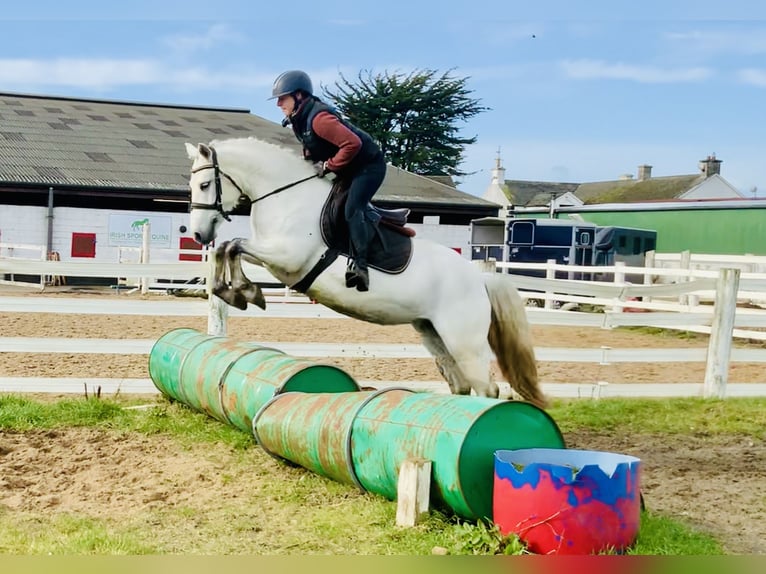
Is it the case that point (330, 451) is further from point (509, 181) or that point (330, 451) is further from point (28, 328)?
point (509, 181)

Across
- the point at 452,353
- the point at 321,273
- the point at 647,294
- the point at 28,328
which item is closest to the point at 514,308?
the point at 452,353

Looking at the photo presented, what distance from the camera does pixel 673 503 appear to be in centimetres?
430

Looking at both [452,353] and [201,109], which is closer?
[452,353]

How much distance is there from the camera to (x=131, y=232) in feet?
66.8

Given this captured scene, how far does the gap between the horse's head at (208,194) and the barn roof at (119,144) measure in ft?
53.9

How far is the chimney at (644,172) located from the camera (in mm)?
49188

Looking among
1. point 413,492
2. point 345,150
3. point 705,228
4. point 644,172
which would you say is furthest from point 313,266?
point 644,172

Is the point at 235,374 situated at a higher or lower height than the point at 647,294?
lower

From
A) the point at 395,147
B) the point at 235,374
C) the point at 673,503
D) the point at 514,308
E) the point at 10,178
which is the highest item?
the point at 395,147

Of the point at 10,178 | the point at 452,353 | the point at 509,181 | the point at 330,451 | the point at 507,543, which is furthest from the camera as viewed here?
the point at 509,181

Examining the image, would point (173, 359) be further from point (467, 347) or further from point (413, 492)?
point (413, 492)

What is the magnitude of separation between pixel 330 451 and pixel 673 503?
5.74 feet

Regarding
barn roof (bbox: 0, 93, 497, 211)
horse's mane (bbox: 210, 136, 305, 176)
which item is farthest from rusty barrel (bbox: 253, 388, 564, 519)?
barn roof (bbox: 0, 93, 497, 211)

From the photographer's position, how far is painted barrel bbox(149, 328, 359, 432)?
5.09m
